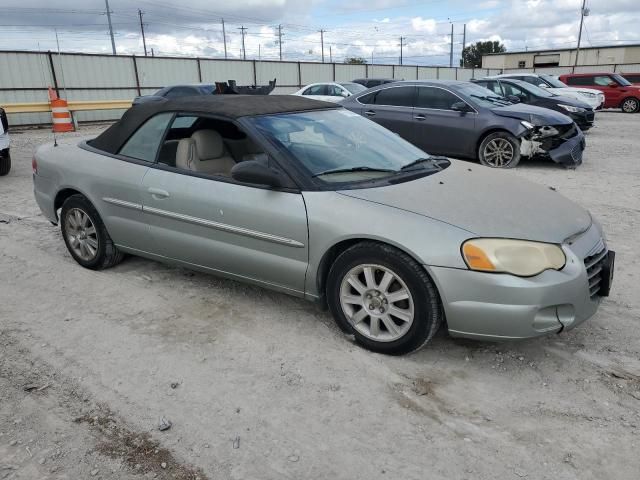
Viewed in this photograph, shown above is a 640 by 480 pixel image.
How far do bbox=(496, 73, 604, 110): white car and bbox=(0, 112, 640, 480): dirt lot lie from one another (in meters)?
14.7

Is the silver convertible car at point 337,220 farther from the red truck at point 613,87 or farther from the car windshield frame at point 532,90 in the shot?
the red truck at point 613,87

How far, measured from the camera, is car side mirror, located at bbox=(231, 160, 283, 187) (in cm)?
335

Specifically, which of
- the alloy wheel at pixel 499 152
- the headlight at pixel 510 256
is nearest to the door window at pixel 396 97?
the alloy wheel at pixel 499 152

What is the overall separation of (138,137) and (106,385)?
209cm

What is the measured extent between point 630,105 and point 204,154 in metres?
22.7

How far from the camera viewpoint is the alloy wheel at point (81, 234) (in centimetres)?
455

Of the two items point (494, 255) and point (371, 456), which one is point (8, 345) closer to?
Answer: point (371, 456)

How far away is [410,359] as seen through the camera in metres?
3.18

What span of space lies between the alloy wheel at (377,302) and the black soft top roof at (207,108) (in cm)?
144

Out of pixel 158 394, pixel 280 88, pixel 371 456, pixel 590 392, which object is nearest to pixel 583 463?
pixel 590 392

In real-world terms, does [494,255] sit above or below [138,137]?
below

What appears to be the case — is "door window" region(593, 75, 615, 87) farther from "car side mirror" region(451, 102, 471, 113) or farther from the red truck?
"car side mirror" region(451, 102, 471, 113)

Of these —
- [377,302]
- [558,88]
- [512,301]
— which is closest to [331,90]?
[558,88]

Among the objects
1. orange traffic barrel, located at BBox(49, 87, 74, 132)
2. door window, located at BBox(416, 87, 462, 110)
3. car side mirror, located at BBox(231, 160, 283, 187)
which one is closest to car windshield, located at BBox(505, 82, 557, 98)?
door window, located at BBox(416, 87, 462, 110)
